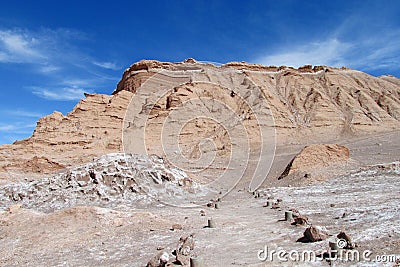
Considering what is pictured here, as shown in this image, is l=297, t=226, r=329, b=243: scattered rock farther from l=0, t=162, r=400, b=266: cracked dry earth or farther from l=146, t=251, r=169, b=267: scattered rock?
l=146, t=251, r=169, b=267: scattered rock

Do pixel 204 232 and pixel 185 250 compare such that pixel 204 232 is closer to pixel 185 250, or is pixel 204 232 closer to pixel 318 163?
pixel 185 250

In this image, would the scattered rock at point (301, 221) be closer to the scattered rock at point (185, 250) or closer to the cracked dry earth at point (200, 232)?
the cracked dry earth at point (200, 232)

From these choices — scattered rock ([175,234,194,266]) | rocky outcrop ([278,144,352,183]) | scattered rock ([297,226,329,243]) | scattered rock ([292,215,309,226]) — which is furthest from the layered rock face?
scattered rock ([297,226,329,243])

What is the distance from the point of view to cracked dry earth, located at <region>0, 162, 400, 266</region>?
612 centimetres

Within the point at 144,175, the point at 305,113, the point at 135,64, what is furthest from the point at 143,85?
the point at 144,175

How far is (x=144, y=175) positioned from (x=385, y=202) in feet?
37.1

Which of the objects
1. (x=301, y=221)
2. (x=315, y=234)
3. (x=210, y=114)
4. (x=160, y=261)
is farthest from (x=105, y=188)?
(x=210, y=114)

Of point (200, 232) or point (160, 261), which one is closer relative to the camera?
point (160, 261)

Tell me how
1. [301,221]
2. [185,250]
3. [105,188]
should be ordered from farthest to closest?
[105,188]
[301,221]
[185,250]

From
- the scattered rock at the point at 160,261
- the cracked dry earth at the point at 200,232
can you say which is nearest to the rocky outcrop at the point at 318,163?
the cracked dry earth at the point at 200,232

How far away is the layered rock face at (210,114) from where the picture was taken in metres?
33.4

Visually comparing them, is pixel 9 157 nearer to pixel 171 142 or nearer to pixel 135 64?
pixel 171 142

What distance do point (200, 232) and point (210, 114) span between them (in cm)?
3412

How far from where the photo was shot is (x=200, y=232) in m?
8.48
